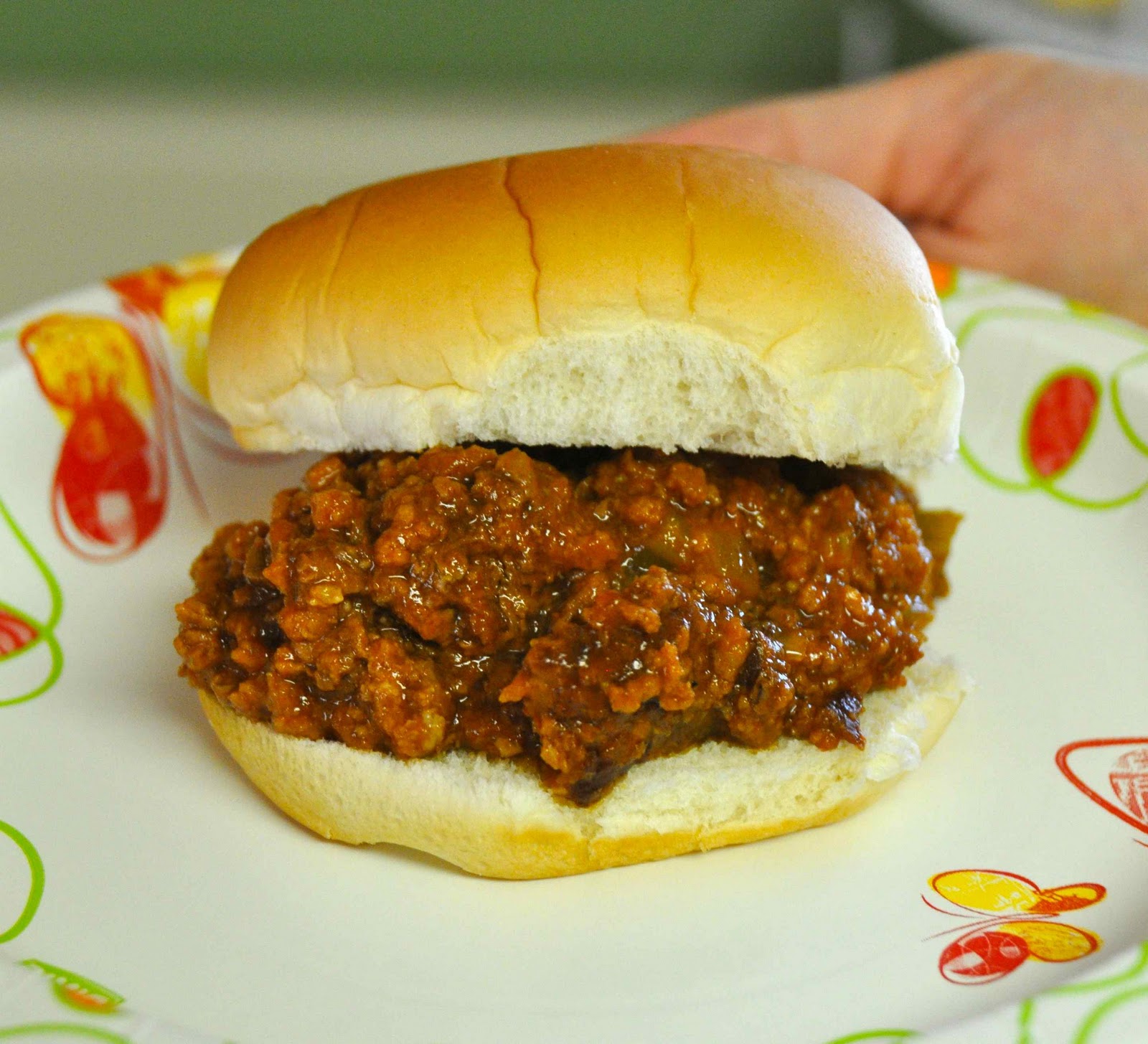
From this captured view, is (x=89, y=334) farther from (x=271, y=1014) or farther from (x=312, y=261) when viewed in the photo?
(x=271, y=1014)

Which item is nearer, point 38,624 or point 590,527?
point 590,527

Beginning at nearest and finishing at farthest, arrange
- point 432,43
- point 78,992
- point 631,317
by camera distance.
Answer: point 78,992
point 631,317
point 432,43

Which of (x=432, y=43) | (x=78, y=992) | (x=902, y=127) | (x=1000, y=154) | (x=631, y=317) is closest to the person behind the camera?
(x=78, y=992)

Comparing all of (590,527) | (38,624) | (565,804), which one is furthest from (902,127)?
(38,624)

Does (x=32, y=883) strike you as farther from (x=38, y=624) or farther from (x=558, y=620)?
(x=558, y=620)

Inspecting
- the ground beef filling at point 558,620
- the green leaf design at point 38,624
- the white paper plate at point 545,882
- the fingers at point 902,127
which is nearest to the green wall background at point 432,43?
the fingers at point 902,127

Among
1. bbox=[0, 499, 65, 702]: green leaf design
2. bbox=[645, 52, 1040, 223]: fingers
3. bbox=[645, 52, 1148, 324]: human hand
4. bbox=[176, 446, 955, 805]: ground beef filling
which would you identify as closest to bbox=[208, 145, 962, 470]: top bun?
bbox=[176, 446, 955, 805]: ground beef filling

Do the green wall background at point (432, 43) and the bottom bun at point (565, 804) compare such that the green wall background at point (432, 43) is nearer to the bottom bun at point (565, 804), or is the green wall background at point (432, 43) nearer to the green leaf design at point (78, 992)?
the bottom bun at point (565, 804)
